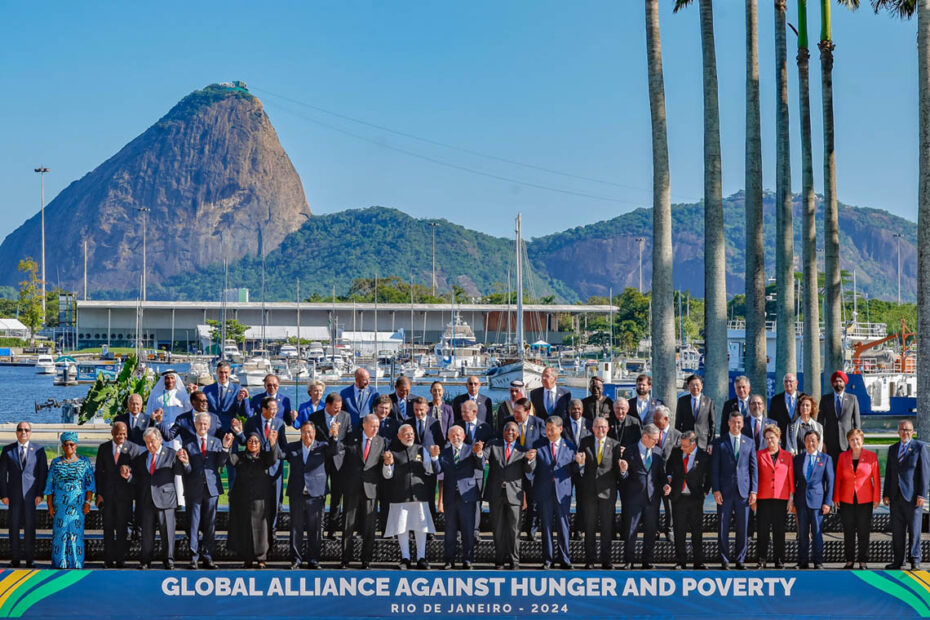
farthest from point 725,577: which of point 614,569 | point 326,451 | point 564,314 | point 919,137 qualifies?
point 564,314

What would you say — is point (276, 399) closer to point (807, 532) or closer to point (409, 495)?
point (409, 495)

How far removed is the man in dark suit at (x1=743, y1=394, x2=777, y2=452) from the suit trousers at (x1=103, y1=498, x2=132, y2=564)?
24.2ft

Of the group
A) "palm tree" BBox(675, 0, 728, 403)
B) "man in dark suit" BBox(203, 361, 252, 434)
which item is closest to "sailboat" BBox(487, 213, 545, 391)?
"palm tree" BBox(675, 0, 728, 403)

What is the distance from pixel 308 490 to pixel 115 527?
91.2 inches

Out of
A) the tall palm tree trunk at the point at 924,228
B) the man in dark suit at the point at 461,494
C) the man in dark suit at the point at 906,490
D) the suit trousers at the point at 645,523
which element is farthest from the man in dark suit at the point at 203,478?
the tall palm tree trunk at the point at 924,228

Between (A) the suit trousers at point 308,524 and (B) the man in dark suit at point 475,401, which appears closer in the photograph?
(A) the suit trousers at point 308,524

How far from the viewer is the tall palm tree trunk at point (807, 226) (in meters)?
23.6

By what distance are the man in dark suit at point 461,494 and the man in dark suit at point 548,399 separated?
59.2 inches

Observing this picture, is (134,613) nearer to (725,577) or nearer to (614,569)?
(614,569)

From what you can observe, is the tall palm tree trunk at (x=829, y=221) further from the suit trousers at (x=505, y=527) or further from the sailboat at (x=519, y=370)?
the sailboat at (x=519, y=370)

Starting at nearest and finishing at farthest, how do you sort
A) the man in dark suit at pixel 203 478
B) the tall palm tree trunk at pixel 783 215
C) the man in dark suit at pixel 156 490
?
1. the man in dark suit at pixel 156 490
2. the man in dark suit at pixel 203 478
3. the tall palm tree trunk at pixel 783 215

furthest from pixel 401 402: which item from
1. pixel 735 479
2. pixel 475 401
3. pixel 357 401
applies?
pixel 735 479

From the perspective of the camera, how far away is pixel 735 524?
12117mm

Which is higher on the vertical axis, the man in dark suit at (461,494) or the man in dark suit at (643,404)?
the man in dark suit at (643,404)
